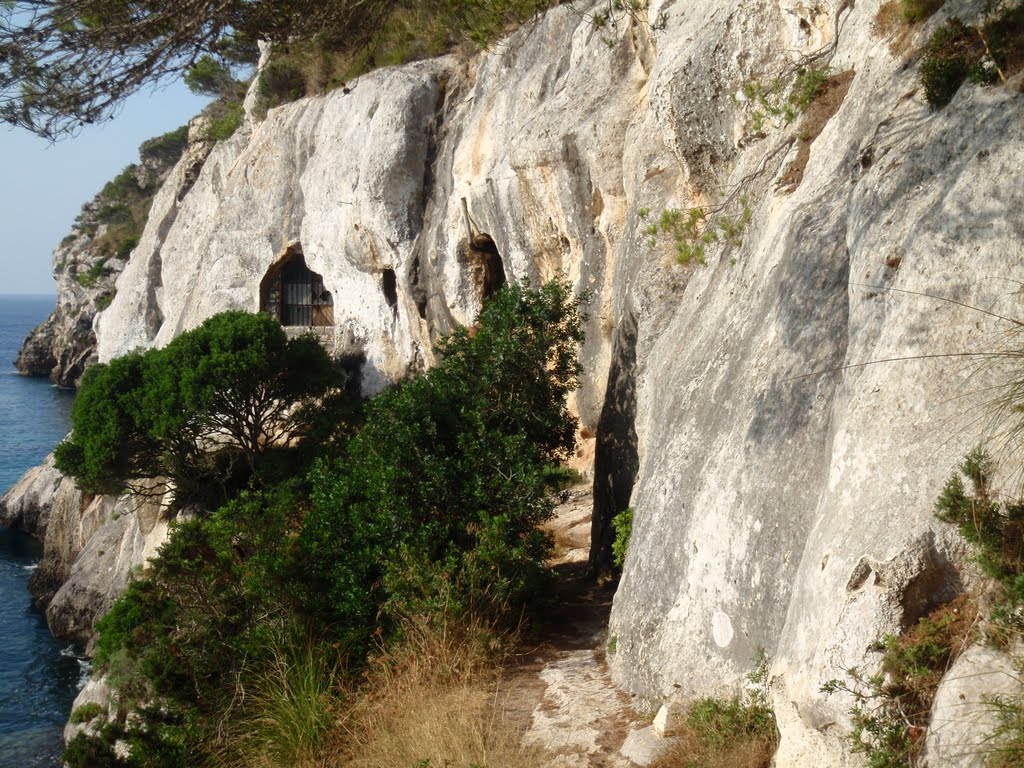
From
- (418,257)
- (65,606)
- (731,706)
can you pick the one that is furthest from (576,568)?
(65,606)

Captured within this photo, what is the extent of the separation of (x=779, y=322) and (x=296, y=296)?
2132cm

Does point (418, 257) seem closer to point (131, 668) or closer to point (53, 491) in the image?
point (131, 668)

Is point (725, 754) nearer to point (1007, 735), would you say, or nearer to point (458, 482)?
point (1007, 735)

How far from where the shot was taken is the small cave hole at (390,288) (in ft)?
69.7

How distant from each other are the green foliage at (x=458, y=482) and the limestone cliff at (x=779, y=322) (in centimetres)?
82

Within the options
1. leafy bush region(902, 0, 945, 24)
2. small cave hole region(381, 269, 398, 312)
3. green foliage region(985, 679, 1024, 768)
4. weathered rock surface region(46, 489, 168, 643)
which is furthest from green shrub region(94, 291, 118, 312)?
green foliage region(985, 679, 1024, 768)

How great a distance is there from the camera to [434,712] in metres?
6.29

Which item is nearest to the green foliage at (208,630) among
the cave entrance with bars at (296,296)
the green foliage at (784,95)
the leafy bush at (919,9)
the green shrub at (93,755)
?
the green shrub at (93,755)

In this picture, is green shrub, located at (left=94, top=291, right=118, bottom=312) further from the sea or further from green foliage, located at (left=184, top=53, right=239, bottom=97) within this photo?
green foliage, located at (left=184, top=53, right=239, bottom=97)

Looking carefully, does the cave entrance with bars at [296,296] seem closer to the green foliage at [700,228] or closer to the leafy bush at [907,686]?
the green foliage at [700,228]

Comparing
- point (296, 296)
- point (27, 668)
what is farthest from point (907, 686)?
point (296, 296)

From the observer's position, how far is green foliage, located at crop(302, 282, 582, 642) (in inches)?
313

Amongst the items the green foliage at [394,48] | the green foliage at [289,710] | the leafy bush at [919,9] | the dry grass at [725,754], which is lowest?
the green foliage at [289,710]

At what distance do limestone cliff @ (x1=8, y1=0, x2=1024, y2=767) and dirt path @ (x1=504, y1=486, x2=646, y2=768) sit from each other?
291 mm
